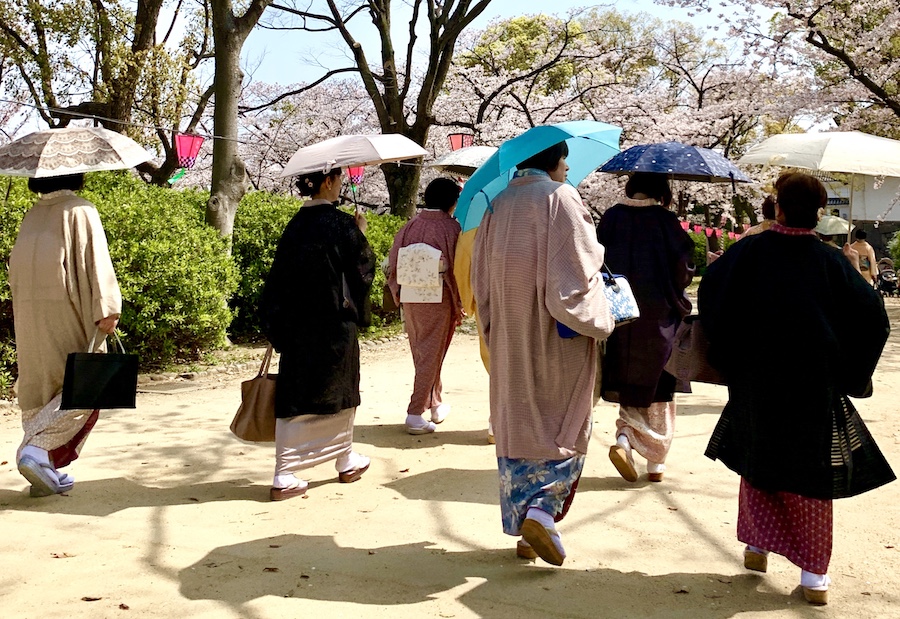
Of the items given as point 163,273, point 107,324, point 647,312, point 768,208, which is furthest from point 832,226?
point 163,273

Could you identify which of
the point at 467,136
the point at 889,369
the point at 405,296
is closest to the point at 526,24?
the point at 467,136

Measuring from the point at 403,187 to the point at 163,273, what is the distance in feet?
22.6

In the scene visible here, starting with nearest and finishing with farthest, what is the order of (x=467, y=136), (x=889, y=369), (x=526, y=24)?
(x=889, y=369), (x=467, y=136), (x=526, y=24)

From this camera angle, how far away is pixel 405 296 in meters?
6.25

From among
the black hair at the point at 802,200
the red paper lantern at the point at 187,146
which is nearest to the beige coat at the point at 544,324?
the black hair at the point at 802,200

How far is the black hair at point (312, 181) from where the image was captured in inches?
190

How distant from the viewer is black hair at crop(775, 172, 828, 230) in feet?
11.3

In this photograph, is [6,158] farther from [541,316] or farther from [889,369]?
[889,369]

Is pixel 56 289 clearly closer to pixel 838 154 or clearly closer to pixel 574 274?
pixel 574 274

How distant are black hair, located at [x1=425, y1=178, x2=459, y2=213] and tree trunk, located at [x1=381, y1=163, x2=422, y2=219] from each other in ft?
26.3

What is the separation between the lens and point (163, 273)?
787 centimetres

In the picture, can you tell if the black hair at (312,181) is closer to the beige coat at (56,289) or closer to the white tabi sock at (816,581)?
the beige coat at (56,289)

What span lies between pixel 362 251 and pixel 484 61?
680 inches

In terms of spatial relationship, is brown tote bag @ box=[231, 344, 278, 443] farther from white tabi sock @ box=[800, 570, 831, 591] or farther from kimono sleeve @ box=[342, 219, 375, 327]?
white tabi sock @ box=[800, 570, 831, 591]
